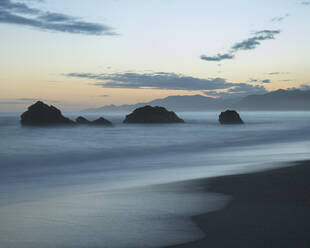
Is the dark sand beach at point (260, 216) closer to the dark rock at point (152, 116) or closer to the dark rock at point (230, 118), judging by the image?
the dark rock at point (230, 118)

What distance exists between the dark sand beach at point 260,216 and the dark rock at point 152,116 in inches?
3286

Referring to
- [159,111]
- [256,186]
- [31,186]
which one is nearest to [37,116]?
[159,111]

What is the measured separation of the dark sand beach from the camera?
565cm

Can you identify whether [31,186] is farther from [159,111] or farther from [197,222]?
[159,111]

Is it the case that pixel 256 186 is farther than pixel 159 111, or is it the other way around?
pixel 159 111

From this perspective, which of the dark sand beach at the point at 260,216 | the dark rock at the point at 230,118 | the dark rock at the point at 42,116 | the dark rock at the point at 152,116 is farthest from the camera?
the dark rock at the point at 152,116

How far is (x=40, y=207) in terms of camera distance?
28.5 ft

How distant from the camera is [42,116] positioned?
80.0m

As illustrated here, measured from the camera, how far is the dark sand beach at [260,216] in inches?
223

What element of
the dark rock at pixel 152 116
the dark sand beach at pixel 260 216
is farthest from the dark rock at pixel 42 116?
the dark sand beach at pixel 260 216

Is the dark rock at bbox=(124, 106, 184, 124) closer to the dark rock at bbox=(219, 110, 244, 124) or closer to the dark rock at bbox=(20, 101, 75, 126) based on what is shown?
Result: the dark rock at bbox=(219, 110, 244, 124)

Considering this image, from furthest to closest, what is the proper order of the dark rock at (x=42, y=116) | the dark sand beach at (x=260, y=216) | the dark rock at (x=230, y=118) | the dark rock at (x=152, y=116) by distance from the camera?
the dark rock at (x=152, y=116), the dark rock at (x=230, y=118), the dark rock at (x=42, y=116), the dark sand beach at (x=260, y=216)

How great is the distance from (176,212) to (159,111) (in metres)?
91.8

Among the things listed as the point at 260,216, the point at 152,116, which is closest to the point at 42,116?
the point at 152,116
